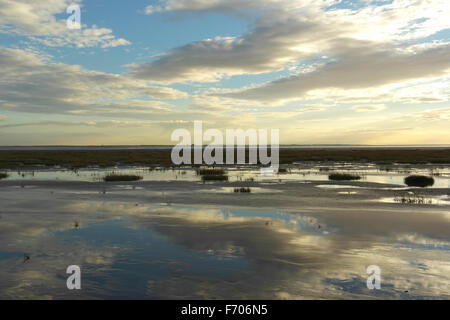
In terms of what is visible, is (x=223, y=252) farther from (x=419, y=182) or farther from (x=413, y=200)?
(x=419, y=182)

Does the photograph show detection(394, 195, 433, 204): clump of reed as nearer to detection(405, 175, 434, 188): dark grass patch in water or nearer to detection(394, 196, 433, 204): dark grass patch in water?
detection(394, 196, 433, 204): dark grass patch in water

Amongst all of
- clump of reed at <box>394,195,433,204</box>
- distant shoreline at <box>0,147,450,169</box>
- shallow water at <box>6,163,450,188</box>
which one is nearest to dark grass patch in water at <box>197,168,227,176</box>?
shallow water at <box>6,163,450,188</box>

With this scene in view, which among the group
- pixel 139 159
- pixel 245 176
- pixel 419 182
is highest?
pixel 139 159

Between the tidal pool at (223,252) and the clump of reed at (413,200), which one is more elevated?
the clump of reed at (413,200)

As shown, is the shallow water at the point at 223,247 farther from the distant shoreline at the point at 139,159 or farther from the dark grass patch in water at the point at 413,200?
the distant shoreline at the point at 139,159

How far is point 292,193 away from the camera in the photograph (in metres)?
25.7

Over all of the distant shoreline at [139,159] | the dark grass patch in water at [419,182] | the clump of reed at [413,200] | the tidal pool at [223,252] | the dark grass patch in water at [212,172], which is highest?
the distant shoreline at [139,159]

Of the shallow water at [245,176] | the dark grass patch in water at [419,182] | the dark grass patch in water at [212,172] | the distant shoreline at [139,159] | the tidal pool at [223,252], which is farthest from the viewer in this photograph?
the distant shoreline at [139,159]

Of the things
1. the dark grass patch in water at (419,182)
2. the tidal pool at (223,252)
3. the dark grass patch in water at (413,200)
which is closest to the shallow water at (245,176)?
the dark grass patch in water at (419,182)

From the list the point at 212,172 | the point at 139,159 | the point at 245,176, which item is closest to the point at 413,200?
the point at 245,176
